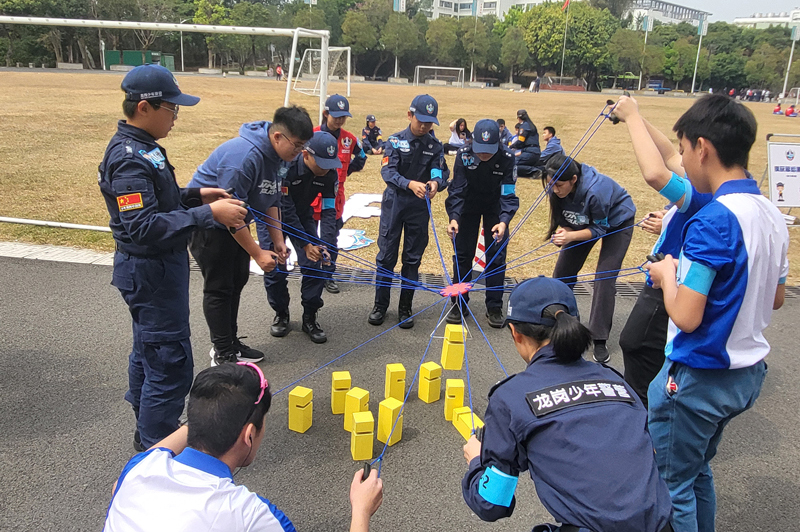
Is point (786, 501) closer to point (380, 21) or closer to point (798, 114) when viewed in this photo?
point (798, 114)

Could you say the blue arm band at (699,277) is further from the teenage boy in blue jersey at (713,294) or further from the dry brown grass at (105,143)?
the dry brown grass at (105,143)

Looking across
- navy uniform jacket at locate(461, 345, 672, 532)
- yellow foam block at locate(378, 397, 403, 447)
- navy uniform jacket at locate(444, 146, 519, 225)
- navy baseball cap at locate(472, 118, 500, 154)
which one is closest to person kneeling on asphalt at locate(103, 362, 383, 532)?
navy uniform jacket at locate(461, 345, 672, 532)

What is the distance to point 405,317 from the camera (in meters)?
5.88

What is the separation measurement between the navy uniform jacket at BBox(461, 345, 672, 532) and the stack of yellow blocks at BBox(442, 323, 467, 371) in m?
2.51

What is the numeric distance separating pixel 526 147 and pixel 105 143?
39.5ft

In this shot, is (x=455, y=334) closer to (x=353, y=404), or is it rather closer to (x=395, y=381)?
(x=395, y=381)

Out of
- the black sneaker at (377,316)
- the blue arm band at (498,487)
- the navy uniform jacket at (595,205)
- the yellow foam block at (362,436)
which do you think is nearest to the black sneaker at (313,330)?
the black sneaker at (377,316)

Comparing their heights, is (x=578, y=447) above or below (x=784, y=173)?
below

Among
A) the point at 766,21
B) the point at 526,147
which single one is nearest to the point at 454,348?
the point at 526,147

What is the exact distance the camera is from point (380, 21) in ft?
271

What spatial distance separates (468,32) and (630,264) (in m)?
81.9

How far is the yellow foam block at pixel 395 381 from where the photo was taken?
4.22 metres

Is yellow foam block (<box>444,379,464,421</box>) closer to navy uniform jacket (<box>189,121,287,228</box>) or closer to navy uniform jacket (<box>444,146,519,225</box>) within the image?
navy uniform jacket (<box>189,121,287,228</box>)

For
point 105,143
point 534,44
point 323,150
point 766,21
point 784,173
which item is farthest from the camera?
point 766,21
